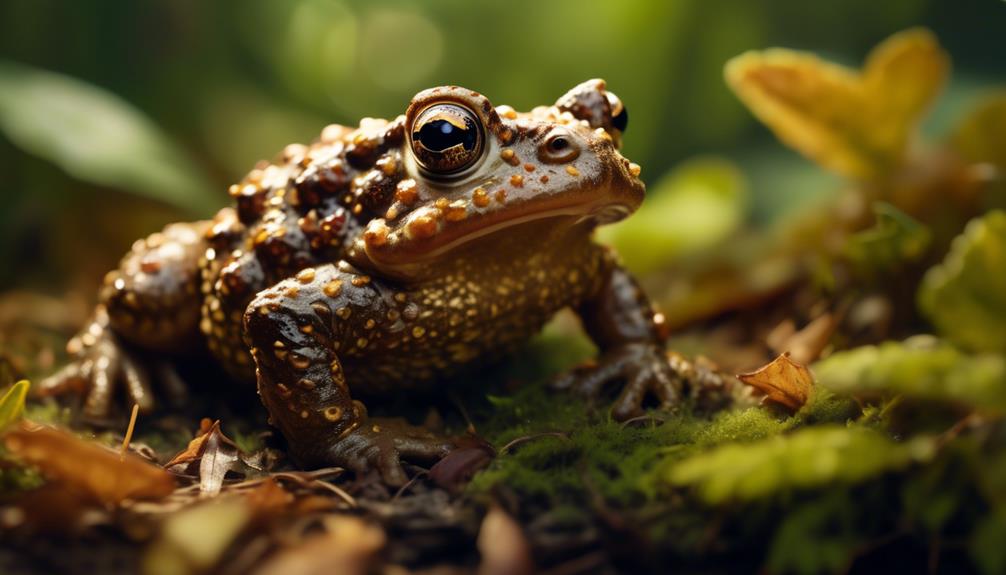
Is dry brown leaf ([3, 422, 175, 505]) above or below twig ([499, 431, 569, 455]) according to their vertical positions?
above

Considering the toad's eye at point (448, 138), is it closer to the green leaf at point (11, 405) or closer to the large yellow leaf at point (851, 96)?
the green leaf at point (11, 405)

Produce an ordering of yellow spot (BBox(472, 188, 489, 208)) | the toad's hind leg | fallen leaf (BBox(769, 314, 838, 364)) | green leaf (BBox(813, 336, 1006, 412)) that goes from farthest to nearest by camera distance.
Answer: fallen leaf (BBox(769, 314, 838, 364)) → the toad's hind leg → yellow spot (BBox(472, 188, 489, 208)) → green leaf (BBox(813, 336, 1006, 412))

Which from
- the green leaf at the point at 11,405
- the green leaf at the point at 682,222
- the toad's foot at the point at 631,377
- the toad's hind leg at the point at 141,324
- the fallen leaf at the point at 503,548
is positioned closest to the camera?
the fallen leaf at the point at 503,548

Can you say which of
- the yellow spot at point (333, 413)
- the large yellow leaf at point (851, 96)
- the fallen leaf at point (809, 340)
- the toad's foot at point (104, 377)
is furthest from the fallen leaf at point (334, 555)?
the large yellow leaf at point (851, 96)

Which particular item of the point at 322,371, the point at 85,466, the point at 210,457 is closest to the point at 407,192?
the point at 322,371

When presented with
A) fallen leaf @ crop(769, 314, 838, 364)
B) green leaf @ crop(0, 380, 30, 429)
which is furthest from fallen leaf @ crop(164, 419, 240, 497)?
fallen leaf @ crop(769, 314, 838, 364)

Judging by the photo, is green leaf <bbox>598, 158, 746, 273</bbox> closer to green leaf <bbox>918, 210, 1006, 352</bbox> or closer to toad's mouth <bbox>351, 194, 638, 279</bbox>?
toad's mouth <bbox>351, 194, 638, 279</bbox>
